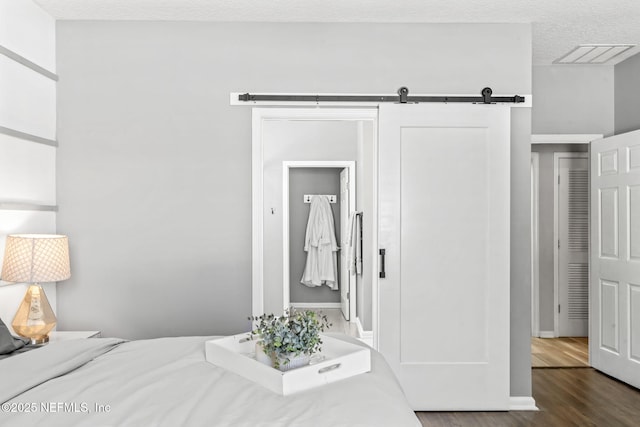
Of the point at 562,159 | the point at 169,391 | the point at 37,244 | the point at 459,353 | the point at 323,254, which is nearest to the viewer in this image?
the point at 169,391

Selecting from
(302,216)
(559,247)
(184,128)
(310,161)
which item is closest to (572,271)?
(559,247)

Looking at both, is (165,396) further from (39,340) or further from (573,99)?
(573,99)

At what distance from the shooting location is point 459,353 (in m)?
3.38

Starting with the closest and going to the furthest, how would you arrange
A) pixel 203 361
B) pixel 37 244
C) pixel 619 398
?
pixel 203 361, pixel 37 244, pixel 619 398

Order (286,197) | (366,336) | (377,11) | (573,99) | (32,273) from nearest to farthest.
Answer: (32,273)
(377,11)
(573,99)
(366,336)
(286,197)

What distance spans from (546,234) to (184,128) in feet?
13.4

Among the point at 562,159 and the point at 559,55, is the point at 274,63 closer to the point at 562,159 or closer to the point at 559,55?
the point at 559,55

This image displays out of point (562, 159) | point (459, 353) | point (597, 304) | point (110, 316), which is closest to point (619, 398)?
point (597, 304)

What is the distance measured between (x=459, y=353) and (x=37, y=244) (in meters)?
2.72

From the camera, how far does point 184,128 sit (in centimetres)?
342

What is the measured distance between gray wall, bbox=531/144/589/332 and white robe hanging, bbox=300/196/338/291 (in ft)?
8.90

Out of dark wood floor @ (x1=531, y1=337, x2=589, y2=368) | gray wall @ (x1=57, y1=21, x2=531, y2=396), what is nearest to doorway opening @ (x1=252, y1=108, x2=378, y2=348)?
dark wood floor @ (x1=531, y1=337, x2=589, y2=368)

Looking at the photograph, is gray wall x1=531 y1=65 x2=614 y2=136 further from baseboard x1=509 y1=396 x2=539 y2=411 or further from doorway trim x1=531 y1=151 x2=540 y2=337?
baseboard x1=509 y1=396 x2=539 y2=411

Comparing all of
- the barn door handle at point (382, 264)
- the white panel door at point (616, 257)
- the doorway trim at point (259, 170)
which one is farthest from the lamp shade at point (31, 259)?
the white panel door at point (616, 257)
